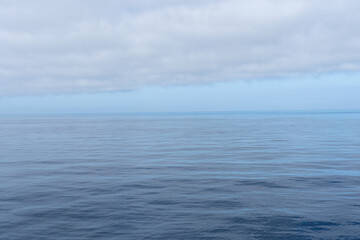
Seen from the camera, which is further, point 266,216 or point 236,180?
point 236,180

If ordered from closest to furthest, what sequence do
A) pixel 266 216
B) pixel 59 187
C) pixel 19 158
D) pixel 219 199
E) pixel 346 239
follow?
pixel 346 239, pixel 266 216, pixel 219 199, pixel 59 187, pixel 19 158

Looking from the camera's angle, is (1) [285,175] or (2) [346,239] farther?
(1) [285,175]

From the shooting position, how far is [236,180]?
19391 mm

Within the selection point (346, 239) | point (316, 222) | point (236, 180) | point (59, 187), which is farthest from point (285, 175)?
point (59, 187)

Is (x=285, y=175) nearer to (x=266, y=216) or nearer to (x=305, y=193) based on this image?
(x=305, y=193)

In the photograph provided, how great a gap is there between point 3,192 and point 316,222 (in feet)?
53.5

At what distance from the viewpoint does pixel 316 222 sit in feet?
39.2

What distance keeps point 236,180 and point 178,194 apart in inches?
192

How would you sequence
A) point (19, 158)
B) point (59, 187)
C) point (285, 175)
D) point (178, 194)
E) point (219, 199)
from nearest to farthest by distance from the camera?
point (219, 199) → point (178, 194) → point (59, 187) → point (285, 175) → point (19, 158)

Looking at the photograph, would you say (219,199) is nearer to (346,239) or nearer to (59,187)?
(346,239)

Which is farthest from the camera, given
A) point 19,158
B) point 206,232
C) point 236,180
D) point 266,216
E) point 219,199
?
point 19,158

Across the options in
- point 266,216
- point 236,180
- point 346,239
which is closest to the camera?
point 346,239

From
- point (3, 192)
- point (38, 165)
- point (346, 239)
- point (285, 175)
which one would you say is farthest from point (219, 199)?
point (38, 165)

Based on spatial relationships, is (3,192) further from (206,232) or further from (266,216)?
(266,216)
